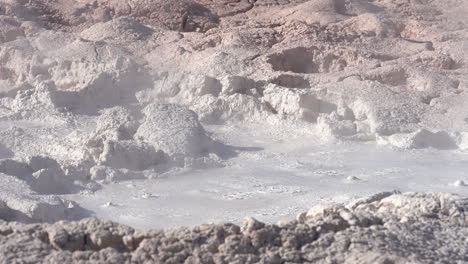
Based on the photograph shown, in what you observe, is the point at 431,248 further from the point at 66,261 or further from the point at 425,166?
the point at 425,166

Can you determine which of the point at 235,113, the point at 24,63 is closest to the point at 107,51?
the point at 24,63

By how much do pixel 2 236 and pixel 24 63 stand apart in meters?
4.29

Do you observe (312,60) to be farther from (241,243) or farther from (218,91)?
(241,243)

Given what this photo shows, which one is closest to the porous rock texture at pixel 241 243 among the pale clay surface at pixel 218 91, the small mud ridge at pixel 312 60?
the pale clay surface at pixel 218 91

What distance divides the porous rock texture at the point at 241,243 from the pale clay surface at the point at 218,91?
10 mm

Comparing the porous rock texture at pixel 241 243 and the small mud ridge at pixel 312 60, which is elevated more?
the small mud ridge at pixel 312 60

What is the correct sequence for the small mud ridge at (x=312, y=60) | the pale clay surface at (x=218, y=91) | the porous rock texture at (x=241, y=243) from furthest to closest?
the small mud ridge at (x=312, y=60) → the pale clay surface at (x=218, y=91) → the porous rock texture at (x=241, y=243)

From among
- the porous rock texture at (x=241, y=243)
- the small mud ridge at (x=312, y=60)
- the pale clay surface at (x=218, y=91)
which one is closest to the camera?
the porous rock texture at (x=241, y=243)

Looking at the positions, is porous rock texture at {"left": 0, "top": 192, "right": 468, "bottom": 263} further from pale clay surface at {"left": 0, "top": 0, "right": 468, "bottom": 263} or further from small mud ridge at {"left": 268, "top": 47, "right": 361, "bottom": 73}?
small mud ridge at {"left": 268, "top": 47, "right": 361, "bottom": 73}

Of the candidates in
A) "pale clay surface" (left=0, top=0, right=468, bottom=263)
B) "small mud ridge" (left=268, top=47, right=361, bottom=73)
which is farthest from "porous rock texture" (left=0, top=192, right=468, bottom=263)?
"small mud ridge" (left=268, top=47, right=361, bottom=73)

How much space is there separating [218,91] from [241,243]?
355cm

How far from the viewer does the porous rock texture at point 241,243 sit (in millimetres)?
2055

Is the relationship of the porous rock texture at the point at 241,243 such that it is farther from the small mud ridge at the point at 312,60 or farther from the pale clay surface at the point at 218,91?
the small mud ridge at the point at 312,60

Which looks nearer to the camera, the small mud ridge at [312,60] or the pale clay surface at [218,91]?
the pale clay surface at [218,91]
